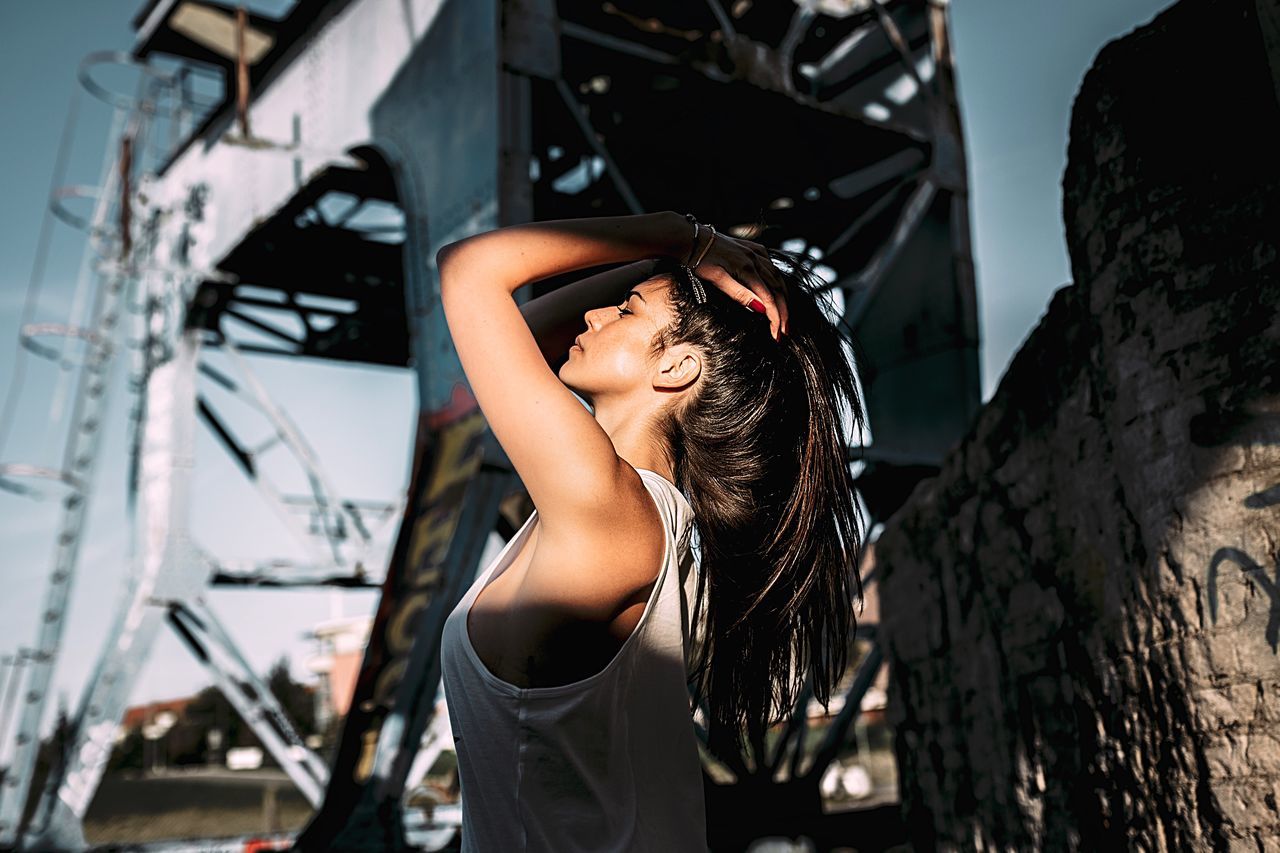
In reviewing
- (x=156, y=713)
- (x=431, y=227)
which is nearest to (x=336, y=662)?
(x=156, y=713)

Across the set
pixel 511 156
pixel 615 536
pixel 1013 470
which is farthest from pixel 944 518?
pixel 511 156

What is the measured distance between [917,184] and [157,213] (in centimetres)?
947

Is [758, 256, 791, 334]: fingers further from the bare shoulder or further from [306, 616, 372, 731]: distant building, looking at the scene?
[306, 616, 372, 731]: distant building

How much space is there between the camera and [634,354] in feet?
7.26

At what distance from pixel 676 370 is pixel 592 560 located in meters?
0.55

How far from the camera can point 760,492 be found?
7.37 ft

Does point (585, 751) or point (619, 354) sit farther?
point (619, 354)

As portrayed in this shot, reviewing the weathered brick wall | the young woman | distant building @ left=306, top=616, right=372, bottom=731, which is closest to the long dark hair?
the young woman

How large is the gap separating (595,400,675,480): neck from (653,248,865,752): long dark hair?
3cm

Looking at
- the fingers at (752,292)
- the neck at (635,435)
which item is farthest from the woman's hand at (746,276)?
the neck at (635,435)

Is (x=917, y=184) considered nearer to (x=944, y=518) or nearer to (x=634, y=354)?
(x=944, y=518)

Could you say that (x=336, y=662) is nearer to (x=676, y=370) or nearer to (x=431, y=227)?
(x=431, y=227)

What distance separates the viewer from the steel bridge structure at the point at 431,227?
9.09 meters

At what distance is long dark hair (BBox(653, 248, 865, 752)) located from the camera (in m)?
2.22
